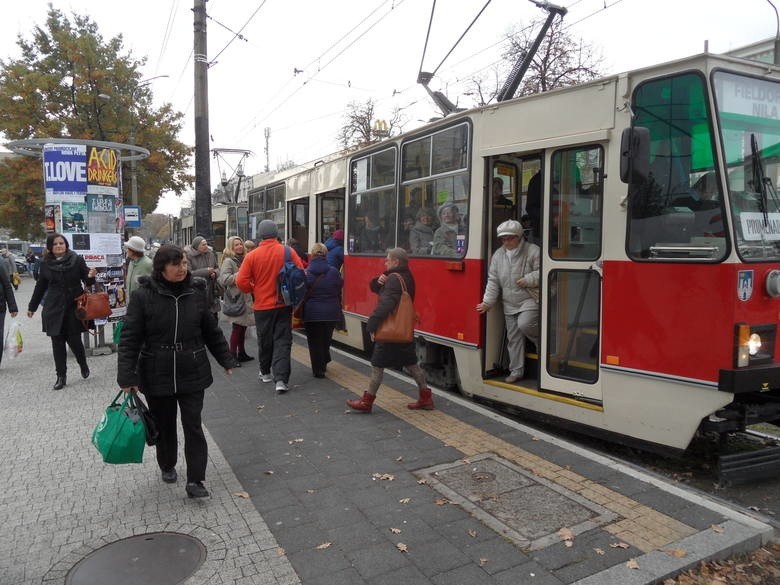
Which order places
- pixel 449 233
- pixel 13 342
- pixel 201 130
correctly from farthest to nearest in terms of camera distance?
pixel 201 130 → pixel 13 342 → pixel 449 233

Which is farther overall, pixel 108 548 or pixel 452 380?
→ pixel 452 380

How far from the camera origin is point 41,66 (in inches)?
973

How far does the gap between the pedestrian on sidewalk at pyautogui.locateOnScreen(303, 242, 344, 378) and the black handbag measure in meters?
3.33

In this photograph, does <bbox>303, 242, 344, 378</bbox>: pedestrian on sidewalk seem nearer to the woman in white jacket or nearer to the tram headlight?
the woman in white jacket

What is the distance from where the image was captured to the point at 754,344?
13.8ft

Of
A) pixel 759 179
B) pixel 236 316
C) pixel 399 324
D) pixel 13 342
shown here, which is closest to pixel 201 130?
pixel 236 316

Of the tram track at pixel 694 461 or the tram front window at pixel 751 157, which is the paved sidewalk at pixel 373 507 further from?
the tram front window at pixel 751 157

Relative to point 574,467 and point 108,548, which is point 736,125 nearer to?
point 574,467

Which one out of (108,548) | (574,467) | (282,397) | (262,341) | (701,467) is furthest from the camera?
(262,341)

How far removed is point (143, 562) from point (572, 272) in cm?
385

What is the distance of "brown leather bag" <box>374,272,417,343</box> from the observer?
5.87m

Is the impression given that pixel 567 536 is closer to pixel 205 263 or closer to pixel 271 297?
pixel 271 297

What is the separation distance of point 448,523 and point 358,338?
5452 millimetres

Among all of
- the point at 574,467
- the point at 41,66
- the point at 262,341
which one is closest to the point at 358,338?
the point at 262,341
